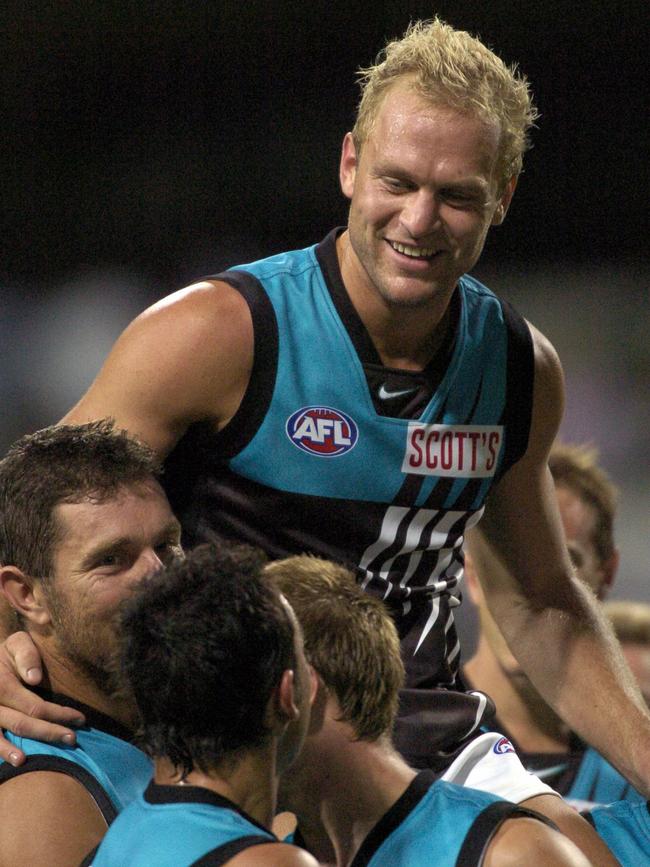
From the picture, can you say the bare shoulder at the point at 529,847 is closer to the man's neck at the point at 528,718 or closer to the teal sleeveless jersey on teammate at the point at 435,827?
the teal sleeveless jersey on teammate at the point at 435,827

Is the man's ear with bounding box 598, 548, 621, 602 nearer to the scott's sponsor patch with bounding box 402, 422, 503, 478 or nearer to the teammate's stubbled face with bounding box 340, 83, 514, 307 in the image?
the scott's sponsor patch with bounding box 402, 422, 503, 478

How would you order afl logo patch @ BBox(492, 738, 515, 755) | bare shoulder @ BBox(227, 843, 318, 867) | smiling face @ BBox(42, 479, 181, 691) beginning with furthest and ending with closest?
afl logo patch @ BBox(492, 738, 515, 755), smiling face @ BBox(42, 479, 181, 691), bare shoulder @ BBox(227, 843, 318, 867)

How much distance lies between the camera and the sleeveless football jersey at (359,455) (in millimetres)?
2221

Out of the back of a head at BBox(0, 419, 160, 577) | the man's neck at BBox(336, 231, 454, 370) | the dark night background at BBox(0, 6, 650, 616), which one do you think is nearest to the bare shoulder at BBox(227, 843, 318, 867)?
the back of a head at BBox(0, 419, 160, 577)

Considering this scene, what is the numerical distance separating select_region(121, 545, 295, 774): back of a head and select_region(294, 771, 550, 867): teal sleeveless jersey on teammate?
320 mm

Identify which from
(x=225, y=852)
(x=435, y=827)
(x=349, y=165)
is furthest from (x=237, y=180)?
(x=225, y=852)

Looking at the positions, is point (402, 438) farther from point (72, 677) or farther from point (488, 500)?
point (72, 677)

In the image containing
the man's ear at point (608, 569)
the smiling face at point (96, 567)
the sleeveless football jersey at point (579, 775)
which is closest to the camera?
the smiling face at point (96, 567)

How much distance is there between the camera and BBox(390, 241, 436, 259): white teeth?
84.4 inches

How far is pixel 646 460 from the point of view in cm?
1001

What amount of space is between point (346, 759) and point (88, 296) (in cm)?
880

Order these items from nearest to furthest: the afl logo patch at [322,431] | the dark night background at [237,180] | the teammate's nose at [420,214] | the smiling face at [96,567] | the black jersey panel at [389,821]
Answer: the black jersey panel at [389,821], the smiling face at [96,567], the teammate's nose at [420,214], the afl logo patch at [322,431], the dark night background at [237,180]

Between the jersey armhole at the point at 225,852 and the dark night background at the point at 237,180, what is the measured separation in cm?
797

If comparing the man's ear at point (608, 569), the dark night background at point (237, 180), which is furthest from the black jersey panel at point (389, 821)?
the dark night background at point (237, 180)
